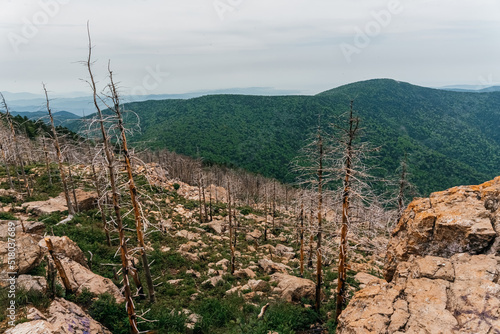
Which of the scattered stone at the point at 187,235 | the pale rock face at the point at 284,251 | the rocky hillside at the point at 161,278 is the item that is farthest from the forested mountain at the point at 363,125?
the rocky hillside at the point at 161,278

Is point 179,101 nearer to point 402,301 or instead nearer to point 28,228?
point 28,228

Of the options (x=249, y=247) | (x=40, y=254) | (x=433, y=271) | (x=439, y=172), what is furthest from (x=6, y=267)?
(x=439, y=172)

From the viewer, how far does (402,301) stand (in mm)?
7020

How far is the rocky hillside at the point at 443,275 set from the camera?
6043 mm

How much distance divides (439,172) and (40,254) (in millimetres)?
112023

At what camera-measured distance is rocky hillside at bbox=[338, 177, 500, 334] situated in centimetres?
604

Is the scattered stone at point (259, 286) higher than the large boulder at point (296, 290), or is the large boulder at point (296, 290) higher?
the large boulder at point (296, 290)

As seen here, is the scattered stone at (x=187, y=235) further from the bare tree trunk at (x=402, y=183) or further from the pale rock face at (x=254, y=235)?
the bare tree trunk at (x=402, y=183)

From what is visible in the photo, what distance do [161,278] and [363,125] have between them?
428ft

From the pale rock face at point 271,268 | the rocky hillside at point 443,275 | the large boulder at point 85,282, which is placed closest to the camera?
the rocky hillside at point 443,275

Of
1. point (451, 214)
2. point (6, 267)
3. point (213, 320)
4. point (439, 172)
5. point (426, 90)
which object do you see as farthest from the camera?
point (426, 90)

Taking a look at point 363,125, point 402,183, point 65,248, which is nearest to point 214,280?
point 65,248

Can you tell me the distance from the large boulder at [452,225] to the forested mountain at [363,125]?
254ft

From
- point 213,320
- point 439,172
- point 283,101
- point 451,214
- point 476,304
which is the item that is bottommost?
point 439,172
